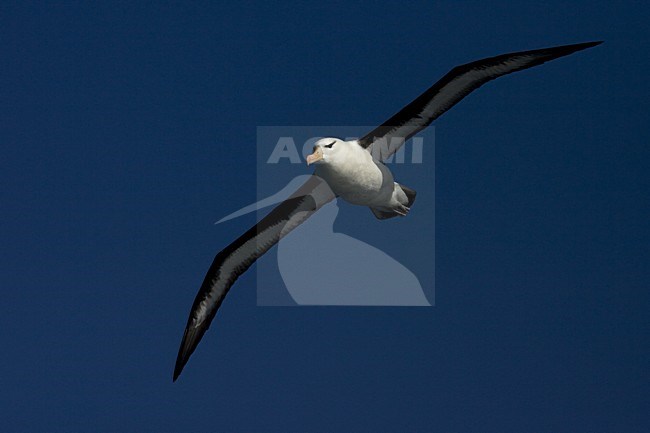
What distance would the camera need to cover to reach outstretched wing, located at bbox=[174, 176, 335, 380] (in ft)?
47.3

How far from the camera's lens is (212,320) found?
15.3m

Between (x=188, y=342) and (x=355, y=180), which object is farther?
(x=188, y=342)

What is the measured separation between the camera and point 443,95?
44.3 feet

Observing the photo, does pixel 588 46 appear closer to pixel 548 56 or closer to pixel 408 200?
pixel 548 56

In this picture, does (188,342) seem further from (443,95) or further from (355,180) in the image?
(443,95)

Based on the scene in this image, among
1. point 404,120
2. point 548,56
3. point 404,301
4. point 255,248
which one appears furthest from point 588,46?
point 255,248

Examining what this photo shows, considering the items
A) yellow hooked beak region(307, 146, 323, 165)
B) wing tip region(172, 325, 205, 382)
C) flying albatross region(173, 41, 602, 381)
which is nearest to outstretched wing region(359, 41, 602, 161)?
flying albatross region(173, 41, 602, 381)

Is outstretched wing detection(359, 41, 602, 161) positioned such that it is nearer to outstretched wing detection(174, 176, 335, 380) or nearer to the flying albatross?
the flying albatross

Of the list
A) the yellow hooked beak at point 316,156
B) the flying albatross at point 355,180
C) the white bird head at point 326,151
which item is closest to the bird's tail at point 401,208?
the flying albatross at point 355,180

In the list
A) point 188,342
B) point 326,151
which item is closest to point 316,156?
point 326,151

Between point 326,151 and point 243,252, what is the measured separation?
3.33m

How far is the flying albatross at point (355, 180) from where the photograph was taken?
1277cm

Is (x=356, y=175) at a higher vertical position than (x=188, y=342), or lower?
higher

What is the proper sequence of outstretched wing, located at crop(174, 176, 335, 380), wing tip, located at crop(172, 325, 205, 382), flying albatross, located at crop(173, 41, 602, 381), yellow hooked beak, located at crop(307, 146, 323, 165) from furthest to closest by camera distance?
wing tip, located at crop(172, 325, 205, 382) → outstretched wing, located at crop(174, 176, 335, 380) → flying albatross, located at crop(173, 41, 602, 381) → yellow hooked beak, located at crop(307, 146, 323, 165)
